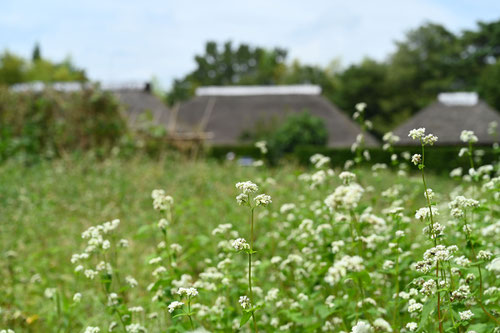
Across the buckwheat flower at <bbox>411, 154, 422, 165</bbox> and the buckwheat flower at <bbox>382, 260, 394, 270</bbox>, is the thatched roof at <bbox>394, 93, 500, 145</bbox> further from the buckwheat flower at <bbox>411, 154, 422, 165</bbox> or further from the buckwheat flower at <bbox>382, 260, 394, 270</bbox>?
the buckwheat flower at <bbox>411, 154, 422, 165</bbox>

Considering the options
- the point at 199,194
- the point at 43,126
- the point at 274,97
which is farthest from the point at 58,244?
the point at 274,97

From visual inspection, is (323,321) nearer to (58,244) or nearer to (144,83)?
(58,244)

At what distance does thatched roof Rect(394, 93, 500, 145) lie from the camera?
85.5 ft

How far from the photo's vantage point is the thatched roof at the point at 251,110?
2859cm

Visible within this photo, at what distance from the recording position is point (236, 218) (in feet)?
21.5

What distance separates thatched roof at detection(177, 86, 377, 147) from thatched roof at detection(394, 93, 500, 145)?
2.85 m

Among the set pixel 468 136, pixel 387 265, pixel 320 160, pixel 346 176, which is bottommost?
pixel 387 265

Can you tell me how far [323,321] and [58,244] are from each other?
4.20 metres

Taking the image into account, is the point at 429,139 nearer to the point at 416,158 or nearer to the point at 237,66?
the point at 416,158

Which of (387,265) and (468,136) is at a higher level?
(468,136)

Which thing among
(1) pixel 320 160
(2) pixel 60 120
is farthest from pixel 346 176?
(2) pixel 60 120

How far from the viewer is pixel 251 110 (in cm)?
3089

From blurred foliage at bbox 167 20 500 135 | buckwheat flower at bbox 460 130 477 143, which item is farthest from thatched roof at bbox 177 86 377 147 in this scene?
buckwheat flower at bbox 460 130 477 143

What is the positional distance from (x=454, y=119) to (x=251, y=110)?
1130 cm
